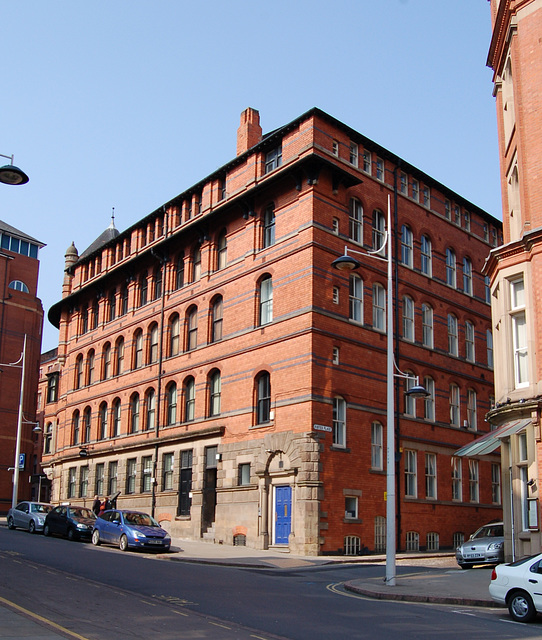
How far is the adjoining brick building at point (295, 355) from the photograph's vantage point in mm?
30266

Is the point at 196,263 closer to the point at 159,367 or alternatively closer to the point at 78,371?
the point at 159,367

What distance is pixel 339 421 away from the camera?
30.5 metres

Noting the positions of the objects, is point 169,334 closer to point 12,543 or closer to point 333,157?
point 333,157

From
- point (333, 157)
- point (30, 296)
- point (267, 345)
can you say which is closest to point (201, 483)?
point (267, 345)

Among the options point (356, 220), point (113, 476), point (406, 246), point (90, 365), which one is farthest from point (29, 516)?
point (406, 246)

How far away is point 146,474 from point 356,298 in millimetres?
15364

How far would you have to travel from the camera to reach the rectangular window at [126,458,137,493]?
135ft

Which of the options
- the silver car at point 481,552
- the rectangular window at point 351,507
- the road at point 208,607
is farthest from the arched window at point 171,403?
the silver car at point 481,552

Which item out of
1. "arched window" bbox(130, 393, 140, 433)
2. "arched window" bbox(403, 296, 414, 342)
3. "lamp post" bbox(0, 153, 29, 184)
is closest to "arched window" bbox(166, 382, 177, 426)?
"arched window" bbox(130, 393, 140, 433)

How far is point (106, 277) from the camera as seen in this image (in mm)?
45719

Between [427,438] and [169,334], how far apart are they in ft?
47.3

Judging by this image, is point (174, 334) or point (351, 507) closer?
point (351, 507)

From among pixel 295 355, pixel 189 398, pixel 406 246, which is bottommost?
pixel 189 398

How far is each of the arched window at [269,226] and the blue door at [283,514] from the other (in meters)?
11.0
